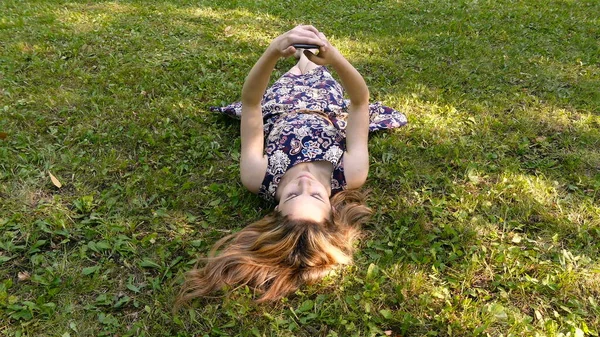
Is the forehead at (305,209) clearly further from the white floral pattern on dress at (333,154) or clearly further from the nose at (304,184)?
the white floral pattern on dress at (333,154)

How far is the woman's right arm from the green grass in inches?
10.0

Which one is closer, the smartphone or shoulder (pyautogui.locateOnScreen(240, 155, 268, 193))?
the smartphone

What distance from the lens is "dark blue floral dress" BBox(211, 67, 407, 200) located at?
3412mm

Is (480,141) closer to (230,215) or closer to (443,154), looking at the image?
(443,154)

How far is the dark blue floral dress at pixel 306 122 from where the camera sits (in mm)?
3412

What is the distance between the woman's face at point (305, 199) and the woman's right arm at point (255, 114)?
0.97 ft

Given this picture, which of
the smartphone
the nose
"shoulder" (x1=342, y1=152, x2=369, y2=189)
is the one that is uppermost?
the smartphone

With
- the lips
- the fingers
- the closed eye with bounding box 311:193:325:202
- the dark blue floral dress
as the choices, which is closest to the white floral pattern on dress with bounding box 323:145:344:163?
the dark blue floral dress

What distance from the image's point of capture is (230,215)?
3.31 m

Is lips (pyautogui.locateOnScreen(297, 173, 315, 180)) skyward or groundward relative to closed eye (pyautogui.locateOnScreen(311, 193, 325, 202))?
skyward

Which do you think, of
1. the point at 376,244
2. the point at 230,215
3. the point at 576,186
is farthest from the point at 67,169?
the point at 576,186

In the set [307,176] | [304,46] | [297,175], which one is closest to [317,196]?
[307,176]

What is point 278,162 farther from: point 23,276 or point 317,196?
point 23,276

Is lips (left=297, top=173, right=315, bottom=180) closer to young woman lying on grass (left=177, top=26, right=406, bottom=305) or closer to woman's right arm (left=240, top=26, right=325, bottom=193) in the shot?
young woman lying on grass (left=177, top=26, right=406, bottom=305)
